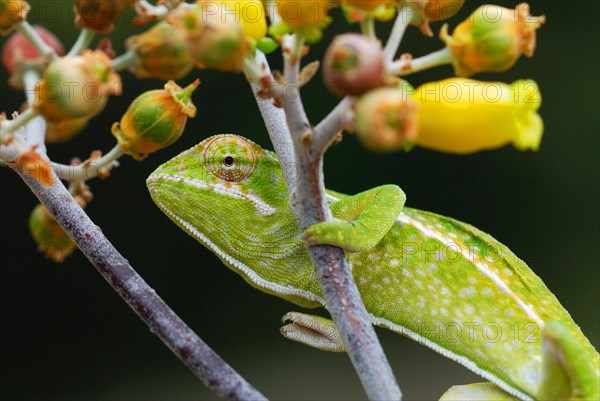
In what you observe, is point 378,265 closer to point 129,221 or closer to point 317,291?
point 317,291

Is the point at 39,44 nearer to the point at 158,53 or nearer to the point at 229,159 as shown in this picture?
the point at 158,53

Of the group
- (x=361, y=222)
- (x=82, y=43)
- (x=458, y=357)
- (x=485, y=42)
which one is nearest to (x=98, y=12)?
(x=82, y=43)

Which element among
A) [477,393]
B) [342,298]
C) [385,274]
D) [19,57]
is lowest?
[477,393]

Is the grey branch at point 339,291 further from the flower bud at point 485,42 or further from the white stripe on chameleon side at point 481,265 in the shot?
the white stripe on chameleon side at point 481,265

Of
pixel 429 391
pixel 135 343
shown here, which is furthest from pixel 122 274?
pixel 135 343

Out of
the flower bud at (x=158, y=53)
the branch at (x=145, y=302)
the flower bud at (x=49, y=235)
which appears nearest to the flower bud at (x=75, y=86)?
the flower bud at (x=158, y=53)

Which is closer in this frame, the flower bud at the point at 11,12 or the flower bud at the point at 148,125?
the flower bud at the point at 11,12
